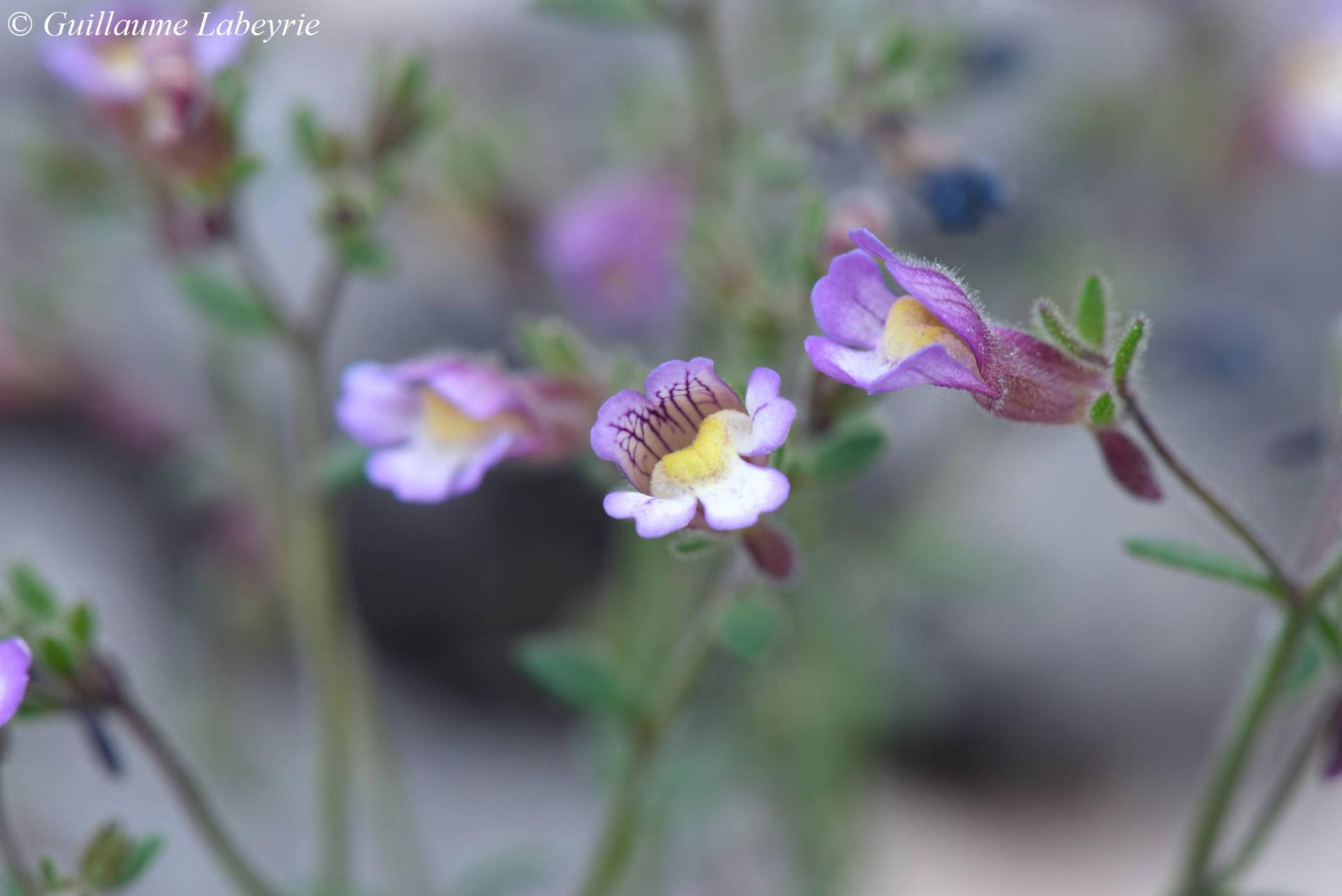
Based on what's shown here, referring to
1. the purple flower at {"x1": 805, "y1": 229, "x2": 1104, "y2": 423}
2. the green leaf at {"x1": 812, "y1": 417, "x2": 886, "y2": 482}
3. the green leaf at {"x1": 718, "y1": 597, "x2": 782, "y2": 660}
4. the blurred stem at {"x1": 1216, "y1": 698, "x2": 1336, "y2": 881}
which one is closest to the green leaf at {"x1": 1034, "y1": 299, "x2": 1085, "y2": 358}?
the purple flower at {"x1": 805, "y1": 229, "x2": 1104, "y2": 423}

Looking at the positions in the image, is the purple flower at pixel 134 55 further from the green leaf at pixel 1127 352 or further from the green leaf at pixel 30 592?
the green leaf at pixel 1127 352

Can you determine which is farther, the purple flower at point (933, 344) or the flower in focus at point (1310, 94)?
the flower in focus at point (1310, 94)

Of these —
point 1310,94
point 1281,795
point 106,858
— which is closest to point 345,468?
point 106,858

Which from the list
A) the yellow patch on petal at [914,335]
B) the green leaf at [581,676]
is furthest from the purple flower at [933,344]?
the green leaf at [581,676]

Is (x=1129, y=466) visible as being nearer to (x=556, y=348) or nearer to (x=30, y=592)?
(x=556, y=348)

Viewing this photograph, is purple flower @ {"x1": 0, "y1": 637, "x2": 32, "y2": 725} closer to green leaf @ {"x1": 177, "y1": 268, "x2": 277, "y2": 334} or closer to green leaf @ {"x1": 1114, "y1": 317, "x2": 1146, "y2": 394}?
green leaf @ {"x1": 177, "y1": 268, "x2": 277, "y2": 334}

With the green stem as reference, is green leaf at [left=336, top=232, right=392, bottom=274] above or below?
above

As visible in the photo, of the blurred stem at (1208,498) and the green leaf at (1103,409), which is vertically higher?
the green leaf at (1103,409)
